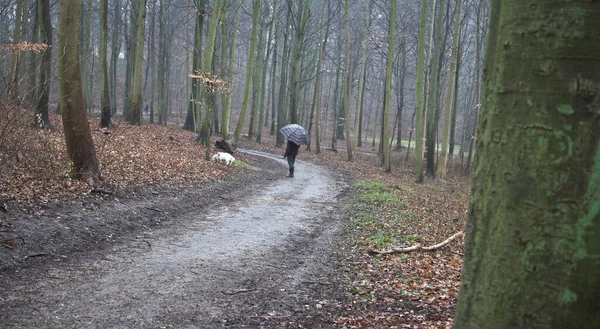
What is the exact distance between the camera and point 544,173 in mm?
1359

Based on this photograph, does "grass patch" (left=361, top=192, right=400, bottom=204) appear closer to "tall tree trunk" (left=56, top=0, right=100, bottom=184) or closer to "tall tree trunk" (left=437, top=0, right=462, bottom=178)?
"tall tree trunk" (left=56, top=0, right=100, bottom=184)

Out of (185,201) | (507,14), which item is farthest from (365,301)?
(185,201)

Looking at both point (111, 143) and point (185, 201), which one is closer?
→ point (185, 201)

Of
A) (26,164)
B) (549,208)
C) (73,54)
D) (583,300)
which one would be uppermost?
(73,54)

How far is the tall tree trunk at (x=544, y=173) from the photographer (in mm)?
1320

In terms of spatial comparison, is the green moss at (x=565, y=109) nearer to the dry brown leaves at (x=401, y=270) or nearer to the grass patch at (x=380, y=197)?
the dry brown leaves at (x=401, y=270)

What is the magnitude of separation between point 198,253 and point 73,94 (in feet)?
15.6

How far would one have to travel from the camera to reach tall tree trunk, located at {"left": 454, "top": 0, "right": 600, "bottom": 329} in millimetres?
1320

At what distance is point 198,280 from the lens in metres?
5.68

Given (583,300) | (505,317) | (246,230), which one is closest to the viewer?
(583,300)

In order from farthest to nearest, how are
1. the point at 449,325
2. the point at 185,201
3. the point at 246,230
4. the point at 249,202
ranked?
1. the point at 249,202
2. the point at 185,201
3. the point at 246,230
4. the point at 449,325

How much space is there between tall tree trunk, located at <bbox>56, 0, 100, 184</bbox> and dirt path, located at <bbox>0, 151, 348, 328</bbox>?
1.45 m

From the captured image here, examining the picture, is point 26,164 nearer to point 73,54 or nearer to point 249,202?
point 73,54

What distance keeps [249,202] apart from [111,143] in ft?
18.8
